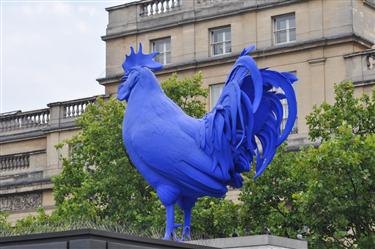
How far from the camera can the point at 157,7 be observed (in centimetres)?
5219

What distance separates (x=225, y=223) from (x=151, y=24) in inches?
628

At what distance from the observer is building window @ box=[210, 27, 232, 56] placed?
4972 centimetres

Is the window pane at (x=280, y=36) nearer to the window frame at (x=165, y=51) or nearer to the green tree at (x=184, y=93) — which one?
the window frame at (x=165, y=51)

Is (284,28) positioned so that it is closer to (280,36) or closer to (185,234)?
(280,36)

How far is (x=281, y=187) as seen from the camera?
37.3 m

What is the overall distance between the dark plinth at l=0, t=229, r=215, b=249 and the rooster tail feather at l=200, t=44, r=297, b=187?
2.93 m

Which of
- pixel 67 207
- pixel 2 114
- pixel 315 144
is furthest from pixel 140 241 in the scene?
pixel 2 114

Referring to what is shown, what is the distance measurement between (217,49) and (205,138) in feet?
90.1

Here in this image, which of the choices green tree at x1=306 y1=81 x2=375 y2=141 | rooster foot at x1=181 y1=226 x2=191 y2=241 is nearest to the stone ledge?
rooster foot at x1=181 y1=226 x2=191 y2=241

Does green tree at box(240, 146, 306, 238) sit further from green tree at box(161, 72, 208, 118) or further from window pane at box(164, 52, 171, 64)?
window pane at box(164, 52, 171, 64)

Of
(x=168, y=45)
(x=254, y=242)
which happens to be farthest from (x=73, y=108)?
(x=254, y=242)

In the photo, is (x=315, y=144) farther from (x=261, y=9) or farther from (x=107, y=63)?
(x=107, y=63)

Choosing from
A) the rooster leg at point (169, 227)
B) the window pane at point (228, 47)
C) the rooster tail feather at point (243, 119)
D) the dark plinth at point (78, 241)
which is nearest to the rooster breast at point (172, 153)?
the rooster tail feather at point (243, 119)

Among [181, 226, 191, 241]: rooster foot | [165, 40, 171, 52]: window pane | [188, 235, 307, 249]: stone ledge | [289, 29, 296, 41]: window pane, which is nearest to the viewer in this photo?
[181, 226, 191, 241]: rooster foot
